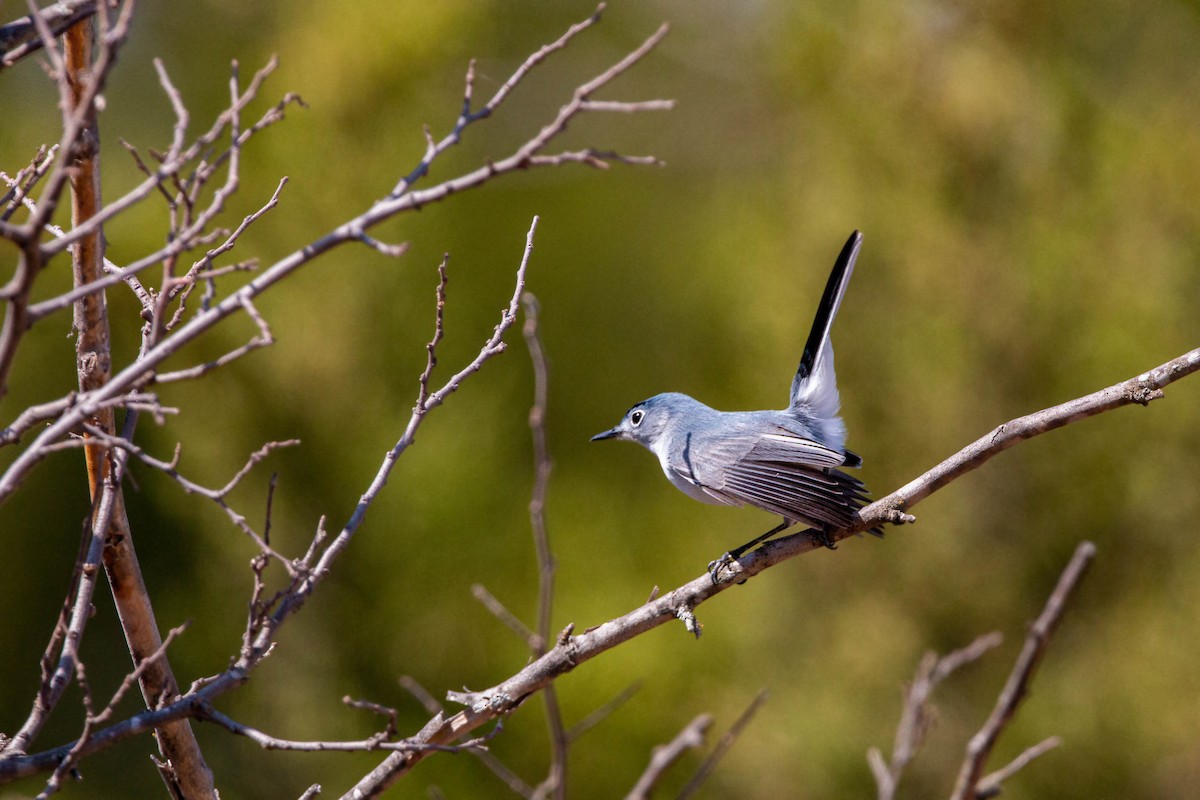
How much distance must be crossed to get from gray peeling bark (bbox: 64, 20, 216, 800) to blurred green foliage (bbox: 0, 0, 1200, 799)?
11.0 ft

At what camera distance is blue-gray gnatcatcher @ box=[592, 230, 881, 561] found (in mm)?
2469

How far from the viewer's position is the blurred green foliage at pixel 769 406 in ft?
15.2

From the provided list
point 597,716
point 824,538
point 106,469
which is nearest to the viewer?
point 106,469

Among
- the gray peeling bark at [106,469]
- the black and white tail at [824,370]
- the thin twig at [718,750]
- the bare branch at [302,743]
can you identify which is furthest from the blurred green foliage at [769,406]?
the bare branch at [302,743]

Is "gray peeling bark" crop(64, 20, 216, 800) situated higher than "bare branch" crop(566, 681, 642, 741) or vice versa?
"gray peeling bark" crop(64, 20, 216, 800)

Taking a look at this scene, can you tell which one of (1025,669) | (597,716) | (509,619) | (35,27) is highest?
(35,27)

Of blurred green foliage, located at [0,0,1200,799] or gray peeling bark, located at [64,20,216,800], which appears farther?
blurred green foliage, located at [0,0,1200,799]

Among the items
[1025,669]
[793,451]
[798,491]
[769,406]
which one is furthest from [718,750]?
[769,406]

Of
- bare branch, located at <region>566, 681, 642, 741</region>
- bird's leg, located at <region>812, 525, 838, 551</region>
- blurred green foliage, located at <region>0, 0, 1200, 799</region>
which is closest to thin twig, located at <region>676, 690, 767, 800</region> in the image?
bare branch, located at <region>566, 681, 642, 741</region>

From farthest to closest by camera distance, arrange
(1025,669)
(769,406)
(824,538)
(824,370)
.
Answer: (769,406) → (824,370) → (824,538) → (1025,669)

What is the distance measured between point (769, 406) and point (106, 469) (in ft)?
11.8

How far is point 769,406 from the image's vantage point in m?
5.14

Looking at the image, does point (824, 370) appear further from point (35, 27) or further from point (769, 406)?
point (35, 27)

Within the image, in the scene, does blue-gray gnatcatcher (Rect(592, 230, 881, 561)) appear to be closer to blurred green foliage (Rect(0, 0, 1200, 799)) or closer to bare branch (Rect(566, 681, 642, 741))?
bare branch (Rect(566, 681, 642, 741))
